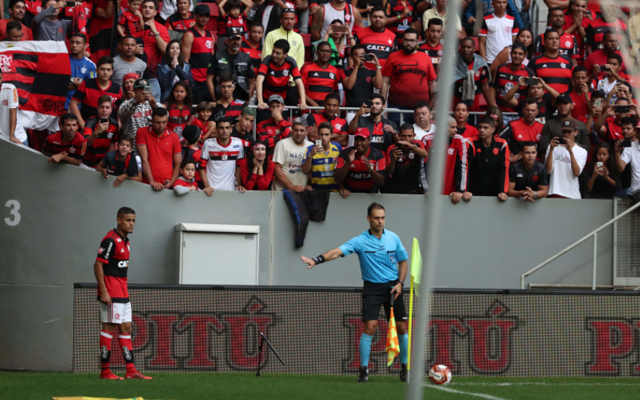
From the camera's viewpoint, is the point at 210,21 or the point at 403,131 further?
the point at 210,21

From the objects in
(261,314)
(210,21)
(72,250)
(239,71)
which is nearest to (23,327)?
(72,250)

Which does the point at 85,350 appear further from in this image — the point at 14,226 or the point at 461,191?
the point at 461,191

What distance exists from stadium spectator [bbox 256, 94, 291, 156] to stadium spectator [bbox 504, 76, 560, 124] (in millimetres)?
4115

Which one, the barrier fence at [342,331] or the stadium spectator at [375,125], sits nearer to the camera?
the barrier fence at [342,331]

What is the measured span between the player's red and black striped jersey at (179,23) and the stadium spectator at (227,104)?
79.9 inches

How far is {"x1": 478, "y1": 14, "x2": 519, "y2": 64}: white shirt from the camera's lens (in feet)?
55.2

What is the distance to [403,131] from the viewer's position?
13.7 metres

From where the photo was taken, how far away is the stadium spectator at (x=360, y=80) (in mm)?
15258

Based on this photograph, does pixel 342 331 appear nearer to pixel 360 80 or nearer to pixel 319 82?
pixel 319 82

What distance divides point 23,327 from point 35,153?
2.66 metres

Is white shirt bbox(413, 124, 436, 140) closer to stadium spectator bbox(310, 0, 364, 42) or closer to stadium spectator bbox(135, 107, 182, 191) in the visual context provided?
stadium spectator bbox(310, 0, 364, 42)

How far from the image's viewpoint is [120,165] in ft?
43.8

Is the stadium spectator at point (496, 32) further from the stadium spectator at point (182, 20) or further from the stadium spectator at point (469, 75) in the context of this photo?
the stadium spectator at point (182, 20)

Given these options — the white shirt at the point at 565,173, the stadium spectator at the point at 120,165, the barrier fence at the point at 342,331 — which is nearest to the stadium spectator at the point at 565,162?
the white shirt at the point at 565,173
